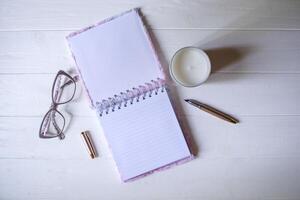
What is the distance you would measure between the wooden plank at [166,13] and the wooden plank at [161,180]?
0.29 meters

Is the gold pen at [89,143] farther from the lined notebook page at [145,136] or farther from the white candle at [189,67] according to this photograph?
the white candle at [189,67]

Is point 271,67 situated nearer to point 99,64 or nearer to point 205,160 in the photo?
point 205,160

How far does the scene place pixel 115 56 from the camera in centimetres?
64

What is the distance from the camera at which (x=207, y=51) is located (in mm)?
638

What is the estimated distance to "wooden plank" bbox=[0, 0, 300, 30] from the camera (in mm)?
642

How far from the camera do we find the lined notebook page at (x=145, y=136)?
0.64 metres

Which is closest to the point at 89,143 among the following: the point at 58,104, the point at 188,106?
the point at 58,104

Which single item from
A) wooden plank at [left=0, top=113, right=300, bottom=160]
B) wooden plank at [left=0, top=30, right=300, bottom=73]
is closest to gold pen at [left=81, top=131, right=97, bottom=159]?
wooden plank at [left=0, top=113, right=300, bottom=160]

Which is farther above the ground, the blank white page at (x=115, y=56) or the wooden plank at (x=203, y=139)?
the blank white page at (x=115, y=56)

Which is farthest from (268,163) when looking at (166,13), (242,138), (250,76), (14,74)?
(14,74)

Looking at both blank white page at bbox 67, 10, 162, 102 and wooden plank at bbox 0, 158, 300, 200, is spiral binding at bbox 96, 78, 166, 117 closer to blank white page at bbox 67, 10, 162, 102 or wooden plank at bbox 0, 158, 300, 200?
blank white page at bbox 67, 10, 162, 102

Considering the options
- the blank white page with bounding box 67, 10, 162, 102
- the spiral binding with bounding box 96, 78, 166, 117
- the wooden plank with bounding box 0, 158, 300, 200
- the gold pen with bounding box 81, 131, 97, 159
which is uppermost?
the blank white page with bounding box 67, 10, 162, 102

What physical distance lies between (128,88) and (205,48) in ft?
0.59

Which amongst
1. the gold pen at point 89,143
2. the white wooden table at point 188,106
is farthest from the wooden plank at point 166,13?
the gold pen at point 89,143
